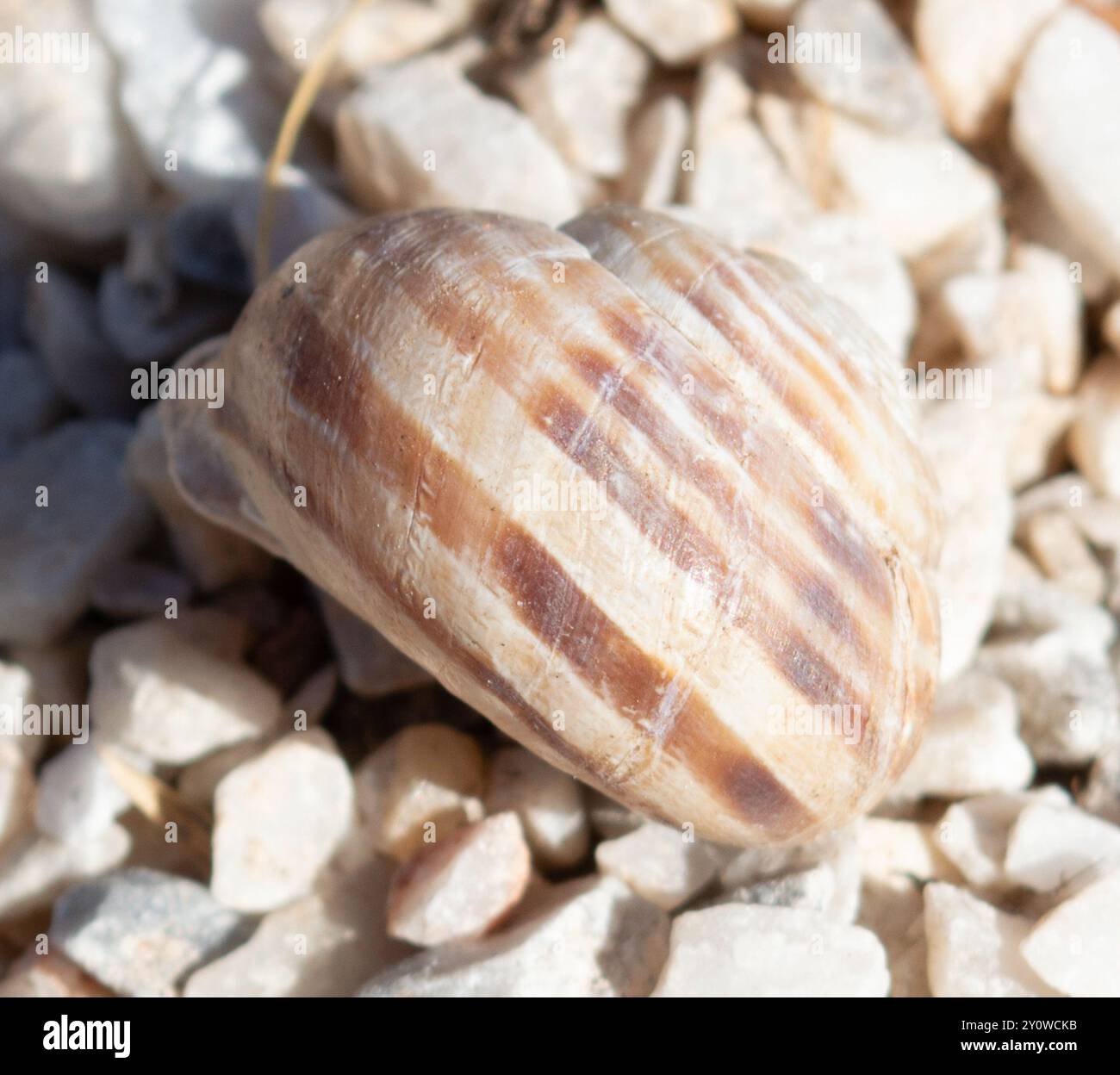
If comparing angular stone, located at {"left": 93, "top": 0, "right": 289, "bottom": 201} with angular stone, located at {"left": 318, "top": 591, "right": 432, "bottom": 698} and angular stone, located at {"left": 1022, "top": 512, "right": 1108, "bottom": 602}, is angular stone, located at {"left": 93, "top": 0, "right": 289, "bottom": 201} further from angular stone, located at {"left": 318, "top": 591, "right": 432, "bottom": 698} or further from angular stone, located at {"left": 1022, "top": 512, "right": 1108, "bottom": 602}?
angular stone, located at {"left": 1022, "top": 512, "right": 1108, "bottom": 602}

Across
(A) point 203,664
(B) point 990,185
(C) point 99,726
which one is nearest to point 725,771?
(A) point 203,664

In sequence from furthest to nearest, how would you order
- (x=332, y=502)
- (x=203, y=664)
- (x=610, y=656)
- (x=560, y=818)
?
(x=203, y=664) < (x=560, y=818) < (x=332, y=502) < (x=610, y=656)

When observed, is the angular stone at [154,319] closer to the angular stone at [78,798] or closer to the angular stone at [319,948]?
the angular stone at [78,798]

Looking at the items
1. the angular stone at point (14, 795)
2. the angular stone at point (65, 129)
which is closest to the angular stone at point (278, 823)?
the angular stone at point (14, 795)

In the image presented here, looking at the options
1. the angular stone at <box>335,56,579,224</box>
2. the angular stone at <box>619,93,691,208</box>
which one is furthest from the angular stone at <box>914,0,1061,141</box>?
the angular stone at <box>335,56,579,224</box>

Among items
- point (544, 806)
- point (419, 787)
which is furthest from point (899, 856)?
point (419, 787)

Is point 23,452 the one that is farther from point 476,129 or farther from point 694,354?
point 694,354
